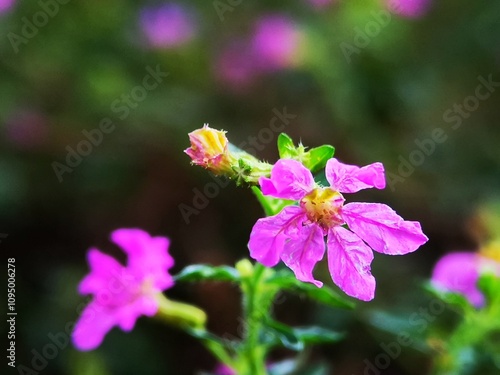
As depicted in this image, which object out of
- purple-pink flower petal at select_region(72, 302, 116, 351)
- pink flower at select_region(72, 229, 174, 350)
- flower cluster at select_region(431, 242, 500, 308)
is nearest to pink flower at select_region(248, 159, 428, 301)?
pink flower at select_region(72, 229, 174, 350)

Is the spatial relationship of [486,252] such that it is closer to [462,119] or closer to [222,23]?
[462,119]

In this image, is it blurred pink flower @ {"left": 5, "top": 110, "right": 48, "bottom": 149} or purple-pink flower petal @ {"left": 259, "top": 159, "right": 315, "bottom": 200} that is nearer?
purple-pink flower petal @ {"left": 259, "top": 159, "right": 315, "bottom": 200}

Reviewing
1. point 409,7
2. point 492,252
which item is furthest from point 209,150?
point 409,7

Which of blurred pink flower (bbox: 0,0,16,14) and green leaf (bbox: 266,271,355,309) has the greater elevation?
blurred pink flower (bbox: 0,0,16,14)

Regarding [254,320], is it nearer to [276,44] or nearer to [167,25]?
[276,44]

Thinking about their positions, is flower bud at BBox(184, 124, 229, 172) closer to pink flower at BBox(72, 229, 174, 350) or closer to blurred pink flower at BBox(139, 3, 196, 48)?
pink flower at BBox(72, 229, 174, 350)
